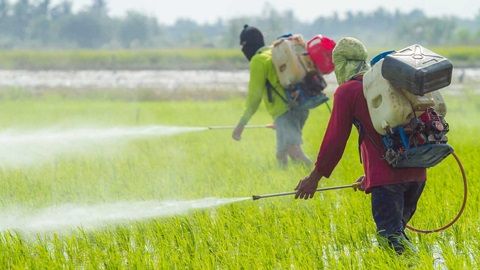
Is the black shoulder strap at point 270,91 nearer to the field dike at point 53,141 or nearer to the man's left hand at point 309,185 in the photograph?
the field dike at point 53,141

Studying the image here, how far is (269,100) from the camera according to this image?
656 centimetres

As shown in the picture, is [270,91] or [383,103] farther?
[270,91]

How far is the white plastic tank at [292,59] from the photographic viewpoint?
6145 mm

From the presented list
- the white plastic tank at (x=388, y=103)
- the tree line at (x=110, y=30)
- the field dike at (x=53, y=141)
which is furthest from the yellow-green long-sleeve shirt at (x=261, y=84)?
the tree line at (x=110, y=30)

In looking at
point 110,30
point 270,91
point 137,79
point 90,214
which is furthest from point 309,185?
point 110,30

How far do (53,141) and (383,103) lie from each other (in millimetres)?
6766

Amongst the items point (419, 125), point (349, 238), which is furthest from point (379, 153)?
point (349, 238)

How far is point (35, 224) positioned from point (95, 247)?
0.90 m

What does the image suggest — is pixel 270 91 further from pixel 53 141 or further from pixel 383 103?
pixel 53 141

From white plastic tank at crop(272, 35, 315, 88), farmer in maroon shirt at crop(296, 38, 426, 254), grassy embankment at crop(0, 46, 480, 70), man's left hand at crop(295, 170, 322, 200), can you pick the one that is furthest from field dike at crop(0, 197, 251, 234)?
grassy embankment at crop(0, 46, 480, 70)

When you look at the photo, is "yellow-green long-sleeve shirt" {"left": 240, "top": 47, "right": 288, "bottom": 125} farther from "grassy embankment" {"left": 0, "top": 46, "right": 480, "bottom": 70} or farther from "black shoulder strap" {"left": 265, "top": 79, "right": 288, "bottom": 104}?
"grassy embankment" {"left": 0, "top": 46, "right": 480, "bottom": 70}

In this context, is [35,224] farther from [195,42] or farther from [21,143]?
[195,42]

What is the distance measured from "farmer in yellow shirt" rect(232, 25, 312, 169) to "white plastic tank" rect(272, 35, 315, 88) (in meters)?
0.16

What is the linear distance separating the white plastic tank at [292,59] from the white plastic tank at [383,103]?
2592 mm
